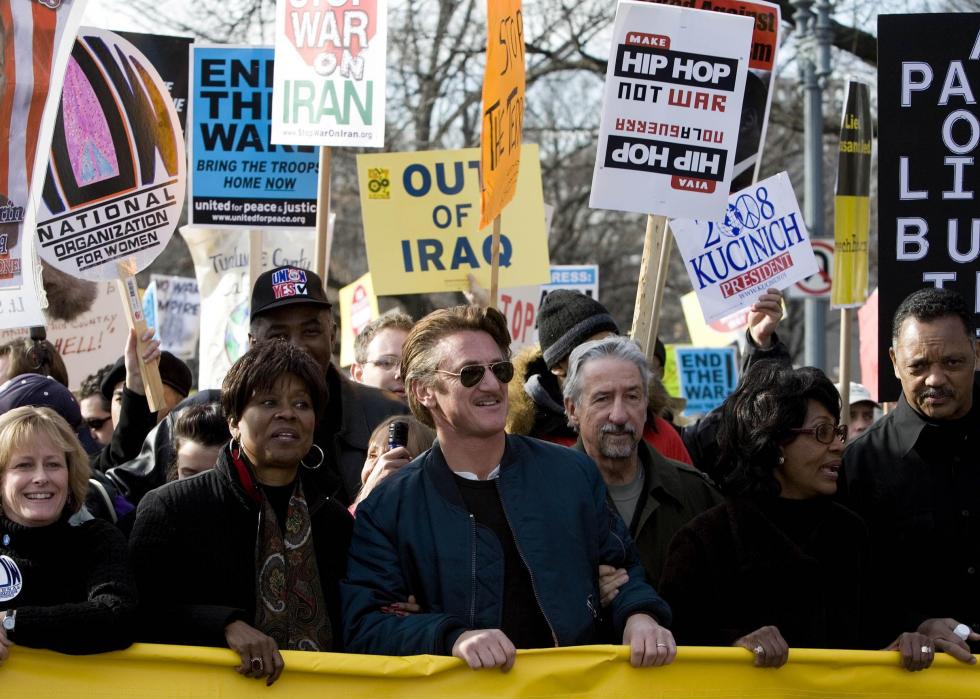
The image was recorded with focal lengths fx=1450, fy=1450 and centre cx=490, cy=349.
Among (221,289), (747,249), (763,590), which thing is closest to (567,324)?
(747,249)

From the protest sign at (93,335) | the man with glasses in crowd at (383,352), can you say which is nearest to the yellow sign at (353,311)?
the protest sign at (93,335)

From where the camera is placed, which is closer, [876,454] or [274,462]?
[274,462]

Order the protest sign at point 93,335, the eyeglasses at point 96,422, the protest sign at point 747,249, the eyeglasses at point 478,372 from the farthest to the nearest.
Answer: the protest sign at point 93,335, the eyeglasses at point 96,422, the protest sign at point 747,249, the eyeglasses at point 478,372

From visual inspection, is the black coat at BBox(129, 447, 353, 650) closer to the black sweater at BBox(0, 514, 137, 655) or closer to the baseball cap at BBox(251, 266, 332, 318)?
the black sweater at BBox(0, 514, 137, 655)

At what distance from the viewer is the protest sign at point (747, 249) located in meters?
6.67

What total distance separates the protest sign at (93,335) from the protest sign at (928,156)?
4979mm

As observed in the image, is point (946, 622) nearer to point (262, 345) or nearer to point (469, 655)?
point (469, 655)

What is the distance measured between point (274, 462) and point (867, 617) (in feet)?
5.38

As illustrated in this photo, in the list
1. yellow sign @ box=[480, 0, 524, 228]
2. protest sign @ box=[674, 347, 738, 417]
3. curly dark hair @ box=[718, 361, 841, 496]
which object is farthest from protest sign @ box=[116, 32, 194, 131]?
protest sign @ box=[674, 347, 738, 417]

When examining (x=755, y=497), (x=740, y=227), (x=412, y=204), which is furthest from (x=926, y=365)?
(x=412, y=204)

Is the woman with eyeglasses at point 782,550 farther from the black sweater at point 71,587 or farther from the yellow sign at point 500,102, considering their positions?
the yellow sign at point 500,102

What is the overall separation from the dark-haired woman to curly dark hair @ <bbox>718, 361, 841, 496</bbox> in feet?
3.64

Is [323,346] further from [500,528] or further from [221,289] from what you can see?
[221,289]

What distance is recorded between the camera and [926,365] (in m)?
4.44
